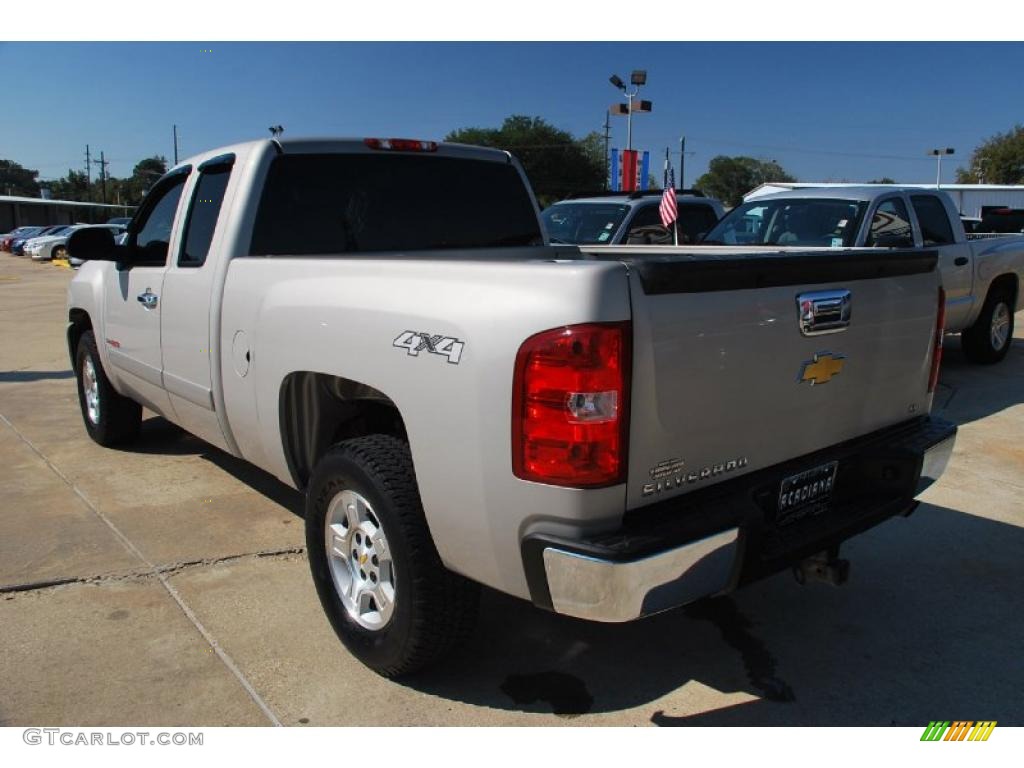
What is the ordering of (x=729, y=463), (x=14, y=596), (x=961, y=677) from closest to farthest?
(x=729, y=463) < (x=961, y=677) < (x=14, y=596)

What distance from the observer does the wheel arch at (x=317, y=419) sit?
10.7 ft

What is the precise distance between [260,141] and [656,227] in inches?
286

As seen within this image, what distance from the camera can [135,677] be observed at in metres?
Result: 2.97

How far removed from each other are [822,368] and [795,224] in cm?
553

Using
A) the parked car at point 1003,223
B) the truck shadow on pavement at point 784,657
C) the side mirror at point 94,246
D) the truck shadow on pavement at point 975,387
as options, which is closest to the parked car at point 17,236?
the parked car at point 1003,223

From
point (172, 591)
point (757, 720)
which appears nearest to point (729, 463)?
point (757, 720)

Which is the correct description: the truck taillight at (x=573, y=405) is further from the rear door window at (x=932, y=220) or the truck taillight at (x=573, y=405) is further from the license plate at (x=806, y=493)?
the rear door window at (x=932, y=220)

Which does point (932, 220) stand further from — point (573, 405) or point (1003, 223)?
point (1003, 223)

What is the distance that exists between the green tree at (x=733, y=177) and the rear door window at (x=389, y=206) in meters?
81.9

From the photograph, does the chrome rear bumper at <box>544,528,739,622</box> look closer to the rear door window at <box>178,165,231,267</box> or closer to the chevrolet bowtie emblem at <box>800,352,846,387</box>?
the chevrolet bowtie emblem at <box>800,352,846,387</box>

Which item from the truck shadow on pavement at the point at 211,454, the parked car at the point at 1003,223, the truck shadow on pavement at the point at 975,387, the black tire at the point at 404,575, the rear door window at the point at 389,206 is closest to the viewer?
the black tire at the point at 404,575

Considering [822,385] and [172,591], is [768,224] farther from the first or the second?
[172,591]

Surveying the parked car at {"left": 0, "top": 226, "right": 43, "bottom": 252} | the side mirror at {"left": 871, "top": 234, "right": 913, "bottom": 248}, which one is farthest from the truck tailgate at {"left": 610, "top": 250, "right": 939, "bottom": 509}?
A: the parked car at {"left": 0, "top": 226, "right": 43, "bottom": 252}
